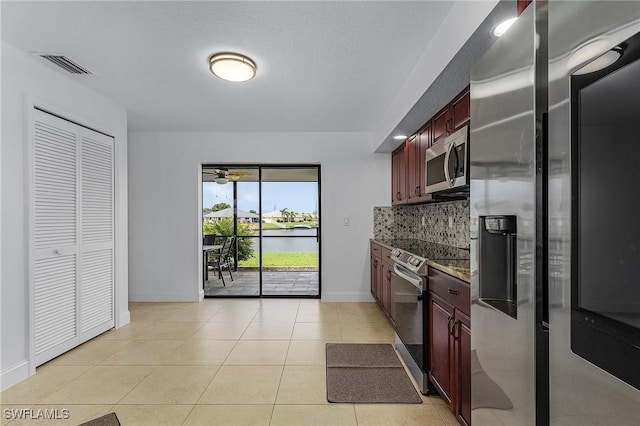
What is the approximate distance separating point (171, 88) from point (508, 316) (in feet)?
11.5

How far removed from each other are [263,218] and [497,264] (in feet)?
14.6

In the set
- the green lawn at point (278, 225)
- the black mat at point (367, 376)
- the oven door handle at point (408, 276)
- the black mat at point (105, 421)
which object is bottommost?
the black mat at point (105, 421)

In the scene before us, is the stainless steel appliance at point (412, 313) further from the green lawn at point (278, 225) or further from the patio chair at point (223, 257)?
the patio chair at point (223, 257)

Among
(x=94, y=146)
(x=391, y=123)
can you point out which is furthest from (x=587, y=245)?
(x=94, y=146)

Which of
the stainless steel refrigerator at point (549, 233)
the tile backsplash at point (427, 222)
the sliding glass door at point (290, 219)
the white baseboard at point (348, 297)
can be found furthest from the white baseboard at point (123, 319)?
the stainless steel refrigerator at point (549, 233)

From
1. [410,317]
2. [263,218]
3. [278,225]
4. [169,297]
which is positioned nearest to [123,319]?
[169,297]

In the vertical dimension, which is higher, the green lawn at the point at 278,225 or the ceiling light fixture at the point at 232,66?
the ceiling light fixture at the point at 232,66

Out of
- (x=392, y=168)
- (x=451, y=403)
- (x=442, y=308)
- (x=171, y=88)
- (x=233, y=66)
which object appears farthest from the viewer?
(x=392, y=168)

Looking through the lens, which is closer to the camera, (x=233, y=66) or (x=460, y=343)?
(x=460, y=343)

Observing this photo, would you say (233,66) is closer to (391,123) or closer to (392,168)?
(391,123)

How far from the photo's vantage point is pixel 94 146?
363 centimetres

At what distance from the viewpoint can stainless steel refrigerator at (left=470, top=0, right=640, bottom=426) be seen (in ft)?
2.17

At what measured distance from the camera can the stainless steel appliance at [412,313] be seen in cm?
249

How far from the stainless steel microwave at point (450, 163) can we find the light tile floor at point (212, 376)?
1.55m
